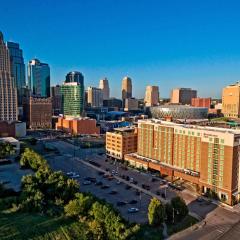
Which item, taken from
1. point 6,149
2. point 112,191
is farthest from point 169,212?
point 6,149

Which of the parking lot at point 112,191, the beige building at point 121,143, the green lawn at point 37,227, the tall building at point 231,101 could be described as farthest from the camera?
the tall building at point 231,101

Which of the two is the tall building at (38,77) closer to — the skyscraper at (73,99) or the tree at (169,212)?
the skyscraper at (73,99)

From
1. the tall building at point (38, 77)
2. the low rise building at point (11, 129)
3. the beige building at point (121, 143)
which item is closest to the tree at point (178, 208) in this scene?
the beige building at point (121, 143)

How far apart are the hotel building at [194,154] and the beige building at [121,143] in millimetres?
2506

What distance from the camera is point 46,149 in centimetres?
8381

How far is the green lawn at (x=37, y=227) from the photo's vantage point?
1151 inches

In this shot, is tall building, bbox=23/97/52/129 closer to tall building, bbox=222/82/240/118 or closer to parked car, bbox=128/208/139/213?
parked car, bbox=128/208/139/213

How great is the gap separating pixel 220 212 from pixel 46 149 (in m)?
59.2

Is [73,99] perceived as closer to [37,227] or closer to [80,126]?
[80,126]

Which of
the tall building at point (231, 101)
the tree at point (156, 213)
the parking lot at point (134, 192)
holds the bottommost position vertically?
the parking lot at point (134, 192)

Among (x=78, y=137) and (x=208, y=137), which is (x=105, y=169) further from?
(x=78, y=137)

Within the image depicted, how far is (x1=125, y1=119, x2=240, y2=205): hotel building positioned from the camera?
42.6 m

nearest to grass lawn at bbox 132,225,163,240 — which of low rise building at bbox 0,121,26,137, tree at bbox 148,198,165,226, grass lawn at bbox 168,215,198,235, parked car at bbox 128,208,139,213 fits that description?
tree at bbox 148,198,165,226

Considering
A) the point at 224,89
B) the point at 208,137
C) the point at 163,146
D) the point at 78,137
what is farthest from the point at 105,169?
the point at 224,89
